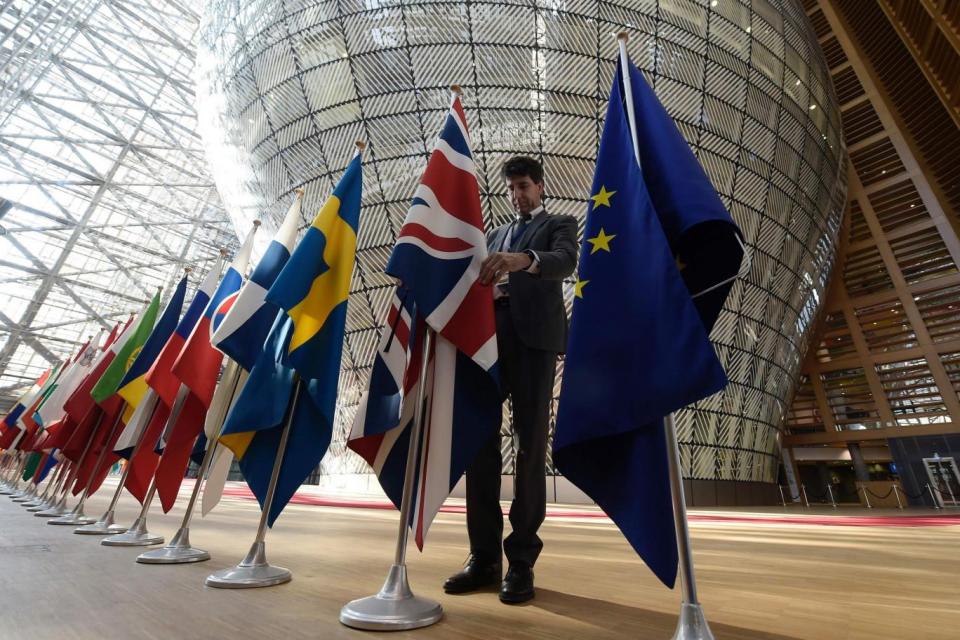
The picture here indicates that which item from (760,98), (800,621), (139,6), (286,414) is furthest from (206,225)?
(800,621)

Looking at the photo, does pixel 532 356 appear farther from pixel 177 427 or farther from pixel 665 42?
pixel 665 42

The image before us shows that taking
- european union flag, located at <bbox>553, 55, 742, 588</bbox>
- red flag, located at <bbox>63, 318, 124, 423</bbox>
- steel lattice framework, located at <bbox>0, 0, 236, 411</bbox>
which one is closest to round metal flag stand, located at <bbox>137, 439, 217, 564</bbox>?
european union flag, located at <bbox>553, 55, 742, 588</bbox>

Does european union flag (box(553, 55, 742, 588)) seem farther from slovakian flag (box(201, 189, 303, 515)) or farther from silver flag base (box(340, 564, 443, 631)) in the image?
slovakian flag (box(201, 189, 303, 515))

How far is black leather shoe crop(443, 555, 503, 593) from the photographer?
5.63 ft

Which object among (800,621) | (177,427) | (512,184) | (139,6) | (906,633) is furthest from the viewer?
(139,6)

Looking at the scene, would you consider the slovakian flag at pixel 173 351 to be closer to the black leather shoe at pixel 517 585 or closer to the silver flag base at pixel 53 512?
the silver flag base at pixel 53 512

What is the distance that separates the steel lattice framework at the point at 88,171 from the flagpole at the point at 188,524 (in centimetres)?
2304

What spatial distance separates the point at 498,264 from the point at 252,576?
1495 mm

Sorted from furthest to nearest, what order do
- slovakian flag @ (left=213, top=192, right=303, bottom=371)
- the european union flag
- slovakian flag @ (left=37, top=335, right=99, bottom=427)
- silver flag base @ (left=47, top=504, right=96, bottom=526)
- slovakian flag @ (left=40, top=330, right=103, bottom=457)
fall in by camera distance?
slovakian flag @ (left=37, top=335, right=99, bottom=427)
slovakian flag @ (left=40, top=330, right=103, bottom=457)
silver flag base @ (left=47, top=504, right=96, bottom=526)
slovakian flag @ (left=213, top=192, right=303, bottom=371)
the european union flag

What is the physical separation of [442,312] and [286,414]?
41.6 inches

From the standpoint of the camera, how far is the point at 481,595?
1717mm

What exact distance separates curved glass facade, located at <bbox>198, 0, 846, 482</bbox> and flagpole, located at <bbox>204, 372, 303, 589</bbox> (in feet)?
29.9

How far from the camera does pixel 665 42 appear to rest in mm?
12391

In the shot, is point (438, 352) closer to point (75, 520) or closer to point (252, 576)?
point (252, 576)
